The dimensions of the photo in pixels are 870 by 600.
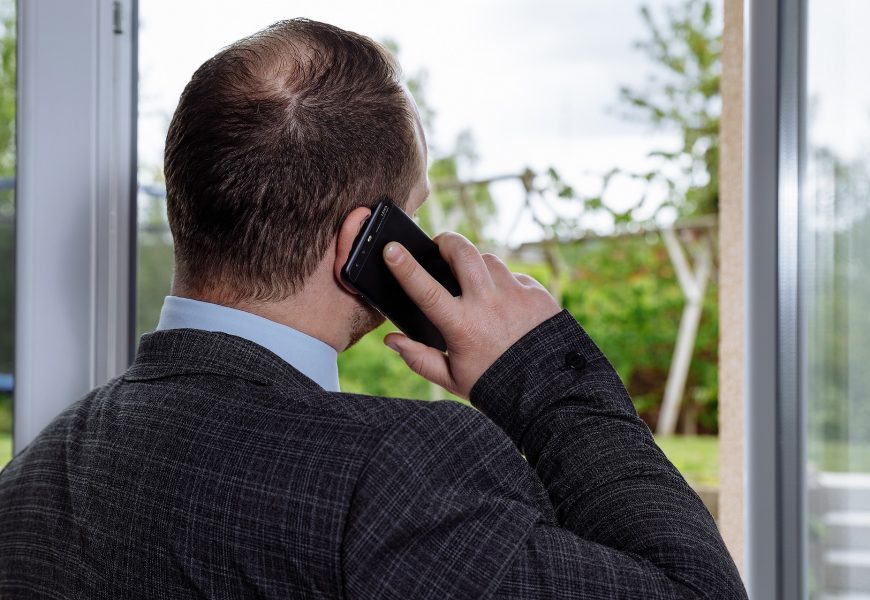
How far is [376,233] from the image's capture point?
695mm

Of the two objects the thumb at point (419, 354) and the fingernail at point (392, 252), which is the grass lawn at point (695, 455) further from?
the fingernail at point (392, 252)

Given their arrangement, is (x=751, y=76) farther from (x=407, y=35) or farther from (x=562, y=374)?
(x=407, y=35)

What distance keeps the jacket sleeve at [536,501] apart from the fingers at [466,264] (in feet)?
0.22

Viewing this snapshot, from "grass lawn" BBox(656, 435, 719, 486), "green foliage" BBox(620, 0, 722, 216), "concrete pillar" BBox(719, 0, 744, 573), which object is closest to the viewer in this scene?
"concrete pillar" BBox(719, 0, 744, 573)

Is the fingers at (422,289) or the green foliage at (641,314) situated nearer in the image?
the fingers at (422,289)

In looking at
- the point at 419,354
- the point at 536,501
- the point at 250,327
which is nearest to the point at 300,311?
the point at 250,327

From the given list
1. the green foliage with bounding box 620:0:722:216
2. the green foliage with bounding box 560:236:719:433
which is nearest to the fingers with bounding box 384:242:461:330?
the green foliage with bounding box 620:0:722:216

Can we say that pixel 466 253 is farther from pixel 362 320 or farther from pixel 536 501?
pixel 536 501

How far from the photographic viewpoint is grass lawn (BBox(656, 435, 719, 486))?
4472 mm

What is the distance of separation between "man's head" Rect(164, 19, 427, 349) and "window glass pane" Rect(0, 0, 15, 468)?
0.42 metres

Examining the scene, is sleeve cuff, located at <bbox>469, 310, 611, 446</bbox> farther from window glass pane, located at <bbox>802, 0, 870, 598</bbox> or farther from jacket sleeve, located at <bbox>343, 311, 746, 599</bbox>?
window glass pane, located at <bbox>802, 0, 870, 598</bbox>

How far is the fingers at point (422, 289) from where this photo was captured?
2.35ft

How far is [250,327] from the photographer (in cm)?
67

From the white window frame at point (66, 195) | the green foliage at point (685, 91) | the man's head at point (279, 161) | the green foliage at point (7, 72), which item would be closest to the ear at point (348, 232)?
the man's head at point (279, 161)
